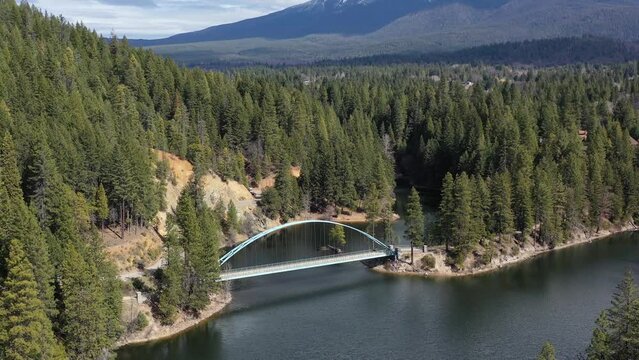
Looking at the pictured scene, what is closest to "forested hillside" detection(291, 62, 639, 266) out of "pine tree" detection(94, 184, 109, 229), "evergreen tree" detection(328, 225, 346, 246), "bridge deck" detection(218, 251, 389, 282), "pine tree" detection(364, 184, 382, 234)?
"bridge deck" detection(218, 251, 389, 282)

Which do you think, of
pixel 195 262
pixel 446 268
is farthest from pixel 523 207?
pixel 195 262

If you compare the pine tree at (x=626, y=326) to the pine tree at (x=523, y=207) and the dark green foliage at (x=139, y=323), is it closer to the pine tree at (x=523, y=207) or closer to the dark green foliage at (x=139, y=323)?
the dark green foliage at (x=139, y=323)

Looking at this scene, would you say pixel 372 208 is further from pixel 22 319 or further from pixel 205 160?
pixel 22 319

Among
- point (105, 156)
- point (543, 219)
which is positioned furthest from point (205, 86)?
point (543, 219)

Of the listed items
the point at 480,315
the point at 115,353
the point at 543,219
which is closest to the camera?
the point at 115,353

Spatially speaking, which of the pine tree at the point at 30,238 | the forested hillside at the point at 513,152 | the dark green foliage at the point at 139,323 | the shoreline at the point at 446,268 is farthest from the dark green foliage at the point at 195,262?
the forested hillside at the point at 513,152

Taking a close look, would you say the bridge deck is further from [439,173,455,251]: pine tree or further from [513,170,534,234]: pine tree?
[513,170,534,234]: pine tree

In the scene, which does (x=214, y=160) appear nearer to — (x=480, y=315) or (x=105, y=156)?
(x=105, y=156)
